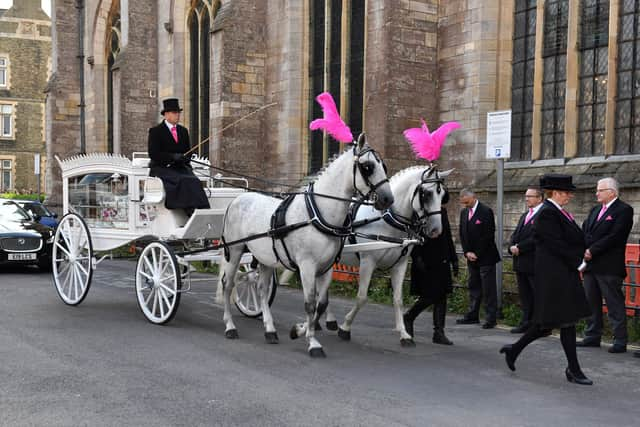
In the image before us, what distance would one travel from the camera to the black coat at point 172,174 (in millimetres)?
8469

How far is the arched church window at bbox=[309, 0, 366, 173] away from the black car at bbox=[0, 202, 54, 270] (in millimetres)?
8049

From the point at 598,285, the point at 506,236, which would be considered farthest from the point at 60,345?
the point at 506,236

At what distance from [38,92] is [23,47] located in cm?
371

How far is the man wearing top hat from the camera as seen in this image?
27.8ft

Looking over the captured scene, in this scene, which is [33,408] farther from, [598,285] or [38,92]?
[38,92]

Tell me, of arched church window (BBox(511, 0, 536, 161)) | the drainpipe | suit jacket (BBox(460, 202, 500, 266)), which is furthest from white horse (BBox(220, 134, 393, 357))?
the drainpipe

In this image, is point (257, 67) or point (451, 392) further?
point (257, 67)

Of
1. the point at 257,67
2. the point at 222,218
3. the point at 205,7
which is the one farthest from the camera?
the point at 205,7

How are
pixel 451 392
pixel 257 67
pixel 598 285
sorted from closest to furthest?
pixel 451 392 → pixel 598 285 → pixel 257 67

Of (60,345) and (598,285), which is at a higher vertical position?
(598,285)

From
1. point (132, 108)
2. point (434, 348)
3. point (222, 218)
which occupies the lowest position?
point (434, 348)

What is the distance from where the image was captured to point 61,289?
9.98 m

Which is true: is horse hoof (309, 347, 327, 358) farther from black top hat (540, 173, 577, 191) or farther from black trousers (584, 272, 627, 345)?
black trousers (584, 272, 627, 345)

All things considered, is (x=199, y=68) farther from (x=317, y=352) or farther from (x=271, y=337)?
(x=317, y=352)
